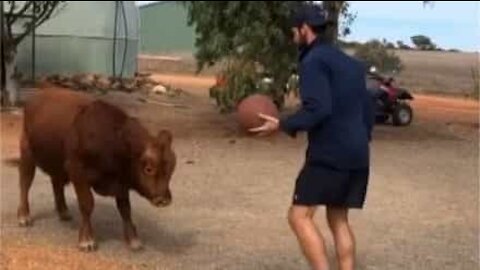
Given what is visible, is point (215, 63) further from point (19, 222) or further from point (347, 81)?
point (347, 81)

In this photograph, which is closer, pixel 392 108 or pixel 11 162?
pixel 11 162

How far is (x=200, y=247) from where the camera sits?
347 inches

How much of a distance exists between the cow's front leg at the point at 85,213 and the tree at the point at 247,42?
9481 mm

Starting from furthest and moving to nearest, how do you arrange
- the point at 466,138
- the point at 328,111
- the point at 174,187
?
the point at 466,138
the point at 174,187
the point at 328,111

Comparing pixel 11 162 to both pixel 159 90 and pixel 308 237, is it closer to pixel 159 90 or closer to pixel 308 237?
pixel 308 237

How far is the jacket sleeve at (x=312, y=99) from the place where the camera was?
20.9 feet

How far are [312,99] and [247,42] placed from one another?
38.6 feet

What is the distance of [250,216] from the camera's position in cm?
1044

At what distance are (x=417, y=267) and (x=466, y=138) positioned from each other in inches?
509

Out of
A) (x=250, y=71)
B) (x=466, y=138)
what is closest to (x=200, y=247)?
(x=250, y=71)

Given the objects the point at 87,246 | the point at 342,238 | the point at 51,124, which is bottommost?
the point at 87,246

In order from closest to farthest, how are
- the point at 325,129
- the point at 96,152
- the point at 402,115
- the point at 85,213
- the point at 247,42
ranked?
1. the point at 325,129
2. the point at 96,152
3. the point at 85,213
4. the point at 247,42
5. the point at 402,115

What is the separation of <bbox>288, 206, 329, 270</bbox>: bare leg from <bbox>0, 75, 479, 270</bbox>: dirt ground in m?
1.46

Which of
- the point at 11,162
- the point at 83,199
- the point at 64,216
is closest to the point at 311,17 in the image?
the point at 83,199
